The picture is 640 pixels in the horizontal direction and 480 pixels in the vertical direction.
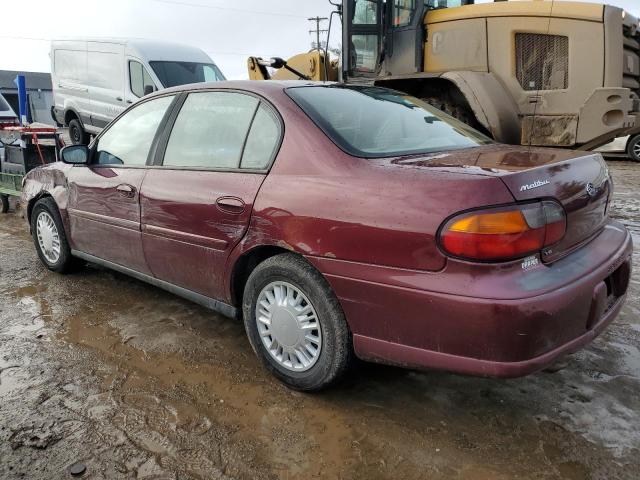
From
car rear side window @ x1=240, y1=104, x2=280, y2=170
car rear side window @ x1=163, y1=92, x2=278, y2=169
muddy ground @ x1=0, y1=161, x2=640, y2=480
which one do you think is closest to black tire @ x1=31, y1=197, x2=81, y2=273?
muddy ground @ x1=0, y1=161, x2=640, y2=480

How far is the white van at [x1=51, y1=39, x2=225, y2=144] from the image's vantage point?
32.1ft

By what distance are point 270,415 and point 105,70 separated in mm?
9699

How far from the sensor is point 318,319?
2504mm

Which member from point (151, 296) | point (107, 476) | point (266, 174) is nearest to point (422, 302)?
point (266, 174)

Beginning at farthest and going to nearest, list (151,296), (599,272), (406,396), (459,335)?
(151,296) < (406,396) < (599,272) < (459,335)

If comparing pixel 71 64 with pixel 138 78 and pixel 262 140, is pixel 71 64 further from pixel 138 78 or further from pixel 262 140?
pixel 262 140

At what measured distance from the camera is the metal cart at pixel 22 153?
703 centimetres

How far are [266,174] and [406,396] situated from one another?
1325mm

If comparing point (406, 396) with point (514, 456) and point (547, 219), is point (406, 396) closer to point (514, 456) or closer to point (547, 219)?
point (514, 456)

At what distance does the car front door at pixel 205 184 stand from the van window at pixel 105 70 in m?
7.68

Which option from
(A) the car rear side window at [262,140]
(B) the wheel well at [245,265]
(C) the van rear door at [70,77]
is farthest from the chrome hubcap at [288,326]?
(C) the van rear door at [70,77]

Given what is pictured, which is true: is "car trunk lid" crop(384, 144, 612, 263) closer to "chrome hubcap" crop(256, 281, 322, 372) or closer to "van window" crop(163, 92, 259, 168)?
"chrome hubcap" crop(256, 281, 322, 372)

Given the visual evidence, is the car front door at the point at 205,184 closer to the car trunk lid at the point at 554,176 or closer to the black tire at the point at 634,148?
the car trunk lid at the point at 554,176

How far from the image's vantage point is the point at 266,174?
2.71 metres
